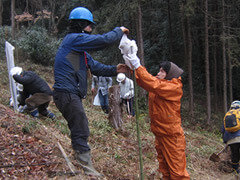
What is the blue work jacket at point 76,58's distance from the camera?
3.64 m

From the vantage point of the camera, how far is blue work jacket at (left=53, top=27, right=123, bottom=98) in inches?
143

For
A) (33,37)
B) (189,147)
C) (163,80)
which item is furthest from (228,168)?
(33,37)

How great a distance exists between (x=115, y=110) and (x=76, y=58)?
14.5 feet

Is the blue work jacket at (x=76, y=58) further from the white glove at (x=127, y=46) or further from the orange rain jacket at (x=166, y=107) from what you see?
the orange rain jacket at (x=166, y=107)

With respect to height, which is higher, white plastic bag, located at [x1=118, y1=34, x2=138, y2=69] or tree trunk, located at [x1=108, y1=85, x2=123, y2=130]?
white plastic bag, located at [x1=118, y1=34, x2=138, y2=69]

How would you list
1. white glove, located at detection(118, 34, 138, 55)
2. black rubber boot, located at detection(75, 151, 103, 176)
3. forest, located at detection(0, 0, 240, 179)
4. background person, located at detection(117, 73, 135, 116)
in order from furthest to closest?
1. background person, located at detection(117, 73, 135, 116)
2. forest, located at detection(0, 0, 240, 179)
3. black rubber boot, located at detection(75, 151, 103, 176)
4. white glove, located at detection(118, 34, 138, 55)

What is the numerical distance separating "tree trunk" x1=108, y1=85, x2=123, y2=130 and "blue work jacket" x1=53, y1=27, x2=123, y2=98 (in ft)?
13.2

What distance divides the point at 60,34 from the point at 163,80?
32.1 meters

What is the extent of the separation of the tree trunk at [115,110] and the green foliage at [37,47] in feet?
46.1

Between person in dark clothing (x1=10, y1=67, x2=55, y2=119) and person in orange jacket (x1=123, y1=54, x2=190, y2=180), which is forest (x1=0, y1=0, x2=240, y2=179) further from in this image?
person in orange jacket (x1=123, y1=54, x2=190, y2=180)

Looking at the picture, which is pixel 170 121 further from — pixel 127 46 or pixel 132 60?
pixel 127 46

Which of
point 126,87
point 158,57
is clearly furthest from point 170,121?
point 158,57

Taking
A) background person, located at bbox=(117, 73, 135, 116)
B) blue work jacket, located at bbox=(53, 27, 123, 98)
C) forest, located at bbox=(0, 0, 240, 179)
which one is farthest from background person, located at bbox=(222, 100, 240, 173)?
blue work jacket, located at bbox=(53, 27, 123, 98)

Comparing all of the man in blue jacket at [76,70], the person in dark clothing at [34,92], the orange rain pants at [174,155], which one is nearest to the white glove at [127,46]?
the man in blue jacket at [76,70]
